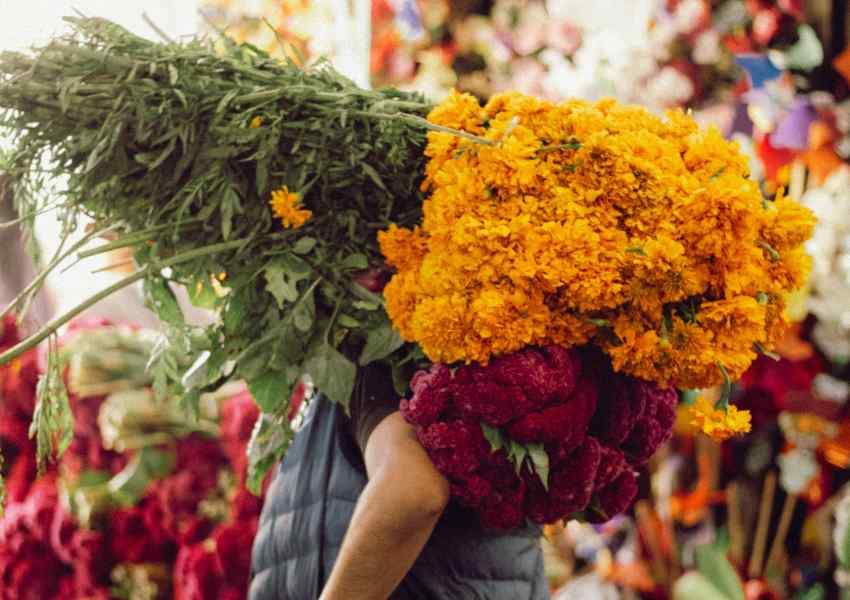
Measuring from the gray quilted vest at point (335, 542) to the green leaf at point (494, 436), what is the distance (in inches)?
7.2

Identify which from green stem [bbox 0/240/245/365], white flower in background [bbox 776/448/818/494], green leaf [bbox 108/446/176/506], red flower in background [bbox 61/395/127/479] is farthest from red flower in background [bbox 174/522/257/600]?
white flower in background [bbox 776/448/818/494]

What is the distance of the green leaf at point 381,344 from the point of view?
1.25 meters

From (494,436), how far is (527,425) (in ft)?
0.13

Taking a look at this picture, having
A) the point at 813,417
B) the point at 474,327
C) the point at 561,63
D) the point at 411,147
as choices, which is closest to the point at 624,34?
the point at 561,63

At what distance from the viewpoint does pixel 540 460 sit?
3.71 ft

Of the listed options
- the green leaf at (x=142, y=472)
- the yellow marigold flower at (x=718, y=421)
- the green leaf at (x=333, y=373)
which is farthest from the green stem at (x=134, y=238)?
the green leaf at (x=142, y=472)

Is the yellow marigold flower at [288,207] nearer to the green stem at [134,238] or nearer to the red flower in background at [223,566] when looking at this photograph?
the green stem at [134,238]

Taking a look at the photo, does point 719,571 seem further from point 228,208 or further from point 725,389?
point 228,208

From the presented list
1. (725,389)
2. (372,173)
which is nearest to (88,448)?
(372,173)

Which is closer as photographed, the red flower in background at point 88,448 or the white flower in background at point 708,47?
the red flower in background at point 88,448

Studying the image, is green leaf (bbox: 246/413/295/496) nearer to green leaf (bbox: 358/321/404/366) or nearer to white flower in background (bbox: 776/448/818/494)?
green leaf (bbox: 358/321/404/366)

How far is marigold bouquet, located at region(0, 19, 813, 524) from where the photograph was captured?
1130 mm

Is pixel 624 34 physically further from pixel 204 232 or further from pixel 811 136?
pixel 204 232

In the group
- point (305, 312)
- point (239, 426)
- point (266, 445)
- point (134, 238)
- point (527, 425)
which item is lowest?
point (239, 426)
